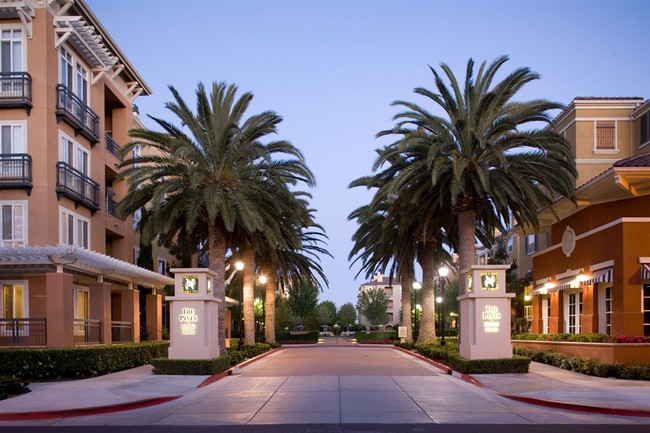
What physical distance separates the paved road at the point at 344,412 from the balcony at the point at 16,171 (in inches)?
462

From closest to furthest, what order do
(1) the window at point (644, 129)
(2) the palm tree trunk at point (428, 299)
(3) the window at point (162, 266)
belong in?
(1) the window at point (644, 129)
(2) the palm tree trunk at point (428, 299)
(3) the window at point (162, 266)

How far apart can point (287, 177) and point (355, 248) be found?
16932mm

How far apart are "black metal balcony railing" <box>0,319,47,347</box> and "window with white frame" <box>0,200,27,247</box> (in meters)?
3.33

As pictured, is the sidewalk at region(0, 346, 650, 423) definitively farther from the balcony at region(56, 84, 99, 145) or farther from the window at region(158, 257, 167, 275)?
the window at region(158, 257, 167, 275)

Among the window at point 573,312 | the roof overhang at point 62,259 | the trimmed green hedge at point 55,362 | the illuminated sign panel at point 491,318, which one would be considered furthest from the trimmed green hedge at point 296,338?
the illuminated sign panel at point 491,318

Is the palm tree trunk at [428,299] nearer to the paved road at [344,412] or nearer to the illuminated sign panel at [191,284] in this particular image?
the paved road at [344,412]

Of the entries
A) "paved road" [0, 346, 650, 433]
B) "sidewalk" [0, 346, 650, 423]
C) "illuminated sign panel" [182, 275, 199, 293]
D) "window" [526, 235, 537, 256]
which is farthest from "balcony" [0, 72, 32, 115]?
"window" [526, 235, 537, 256]

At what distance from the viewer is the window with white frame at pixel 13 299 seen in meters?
28.5

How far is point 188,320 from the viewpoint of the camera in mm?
26203

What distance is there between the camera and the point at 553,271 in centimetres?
3606

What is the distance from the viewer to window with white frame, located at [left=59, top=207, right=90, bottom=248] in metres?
30.5

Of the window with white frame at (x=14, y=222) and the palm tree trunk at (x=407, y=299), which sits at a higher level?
the window with white frame at (x=14, y=222)

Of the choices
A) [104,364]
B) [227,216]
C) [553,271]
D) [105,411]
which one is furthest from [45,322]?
[553,271]

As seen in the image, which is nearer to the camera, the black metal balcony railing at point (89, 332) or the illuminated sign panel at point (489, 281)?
the illuminated sign panel at point (489, 281)
